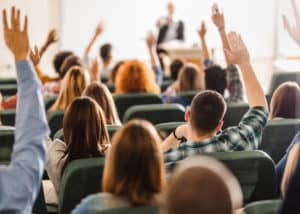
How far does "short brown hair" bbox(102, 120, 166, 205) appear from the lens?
7.16 feet

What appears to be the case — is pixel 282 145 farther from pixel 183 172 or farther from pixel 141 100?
pixel 183 172

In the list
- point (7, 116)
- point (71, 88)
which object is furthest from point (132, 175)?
point (71, 88)

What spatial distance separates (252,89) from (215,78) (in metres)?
2.20

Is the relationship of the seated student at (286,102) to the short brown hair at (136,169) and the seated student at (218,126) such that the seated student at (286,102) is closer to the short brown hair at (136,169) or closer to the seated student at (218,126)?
the seated student at (218,126)

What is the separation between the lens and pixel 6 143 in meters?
3.73

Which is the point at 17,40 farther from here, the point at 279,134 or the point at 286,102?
the point at 286,102

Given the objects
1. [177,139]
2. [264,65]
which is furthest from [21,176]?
[264,65]

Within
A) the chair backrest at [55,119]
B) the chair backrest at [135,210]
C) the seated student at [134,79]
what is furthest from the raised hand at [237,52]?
the seated student at [134,79]

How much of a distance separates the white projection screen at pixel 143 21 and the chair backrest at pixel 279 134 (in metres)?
7.74

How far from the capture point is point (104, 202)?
2.16 metres

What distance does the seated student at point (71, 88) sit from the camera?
17.5 feet

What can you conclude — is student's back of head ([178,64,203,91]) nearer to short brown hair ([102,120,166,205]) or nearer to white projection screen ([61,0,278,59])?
short brown hair ([102,120,166,205])

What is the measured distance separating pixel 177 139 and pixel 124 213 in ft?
5.35

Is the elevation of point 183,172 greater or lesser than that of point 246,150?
greater
